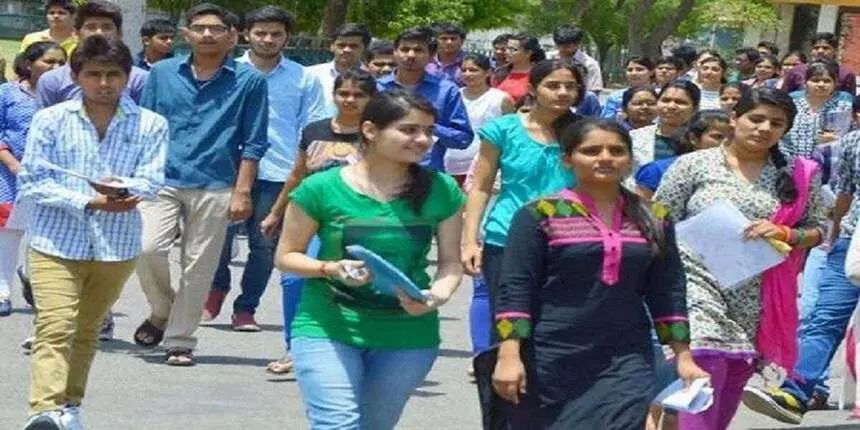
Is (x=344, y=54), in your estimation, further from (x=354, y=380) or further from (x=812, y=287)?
(x=354, y=380)

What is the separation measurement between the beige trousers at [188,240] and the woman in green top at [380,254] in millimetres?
3502

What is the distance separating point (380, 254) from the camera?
20.9 feet

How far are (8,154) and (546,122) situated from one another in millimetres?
3940

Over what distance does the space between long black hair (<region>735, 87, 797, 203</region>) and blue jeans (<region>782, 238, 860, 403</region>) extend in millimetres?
1979

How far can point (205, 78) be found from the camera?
9.98 meters

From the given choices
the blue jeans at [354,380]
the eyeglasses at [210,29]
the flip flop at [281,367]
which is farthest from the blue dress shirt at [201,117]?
the blue jeans at [354,380]

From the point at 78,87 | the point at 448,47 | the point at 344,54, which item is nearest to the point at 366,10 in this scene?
the point at 448,47

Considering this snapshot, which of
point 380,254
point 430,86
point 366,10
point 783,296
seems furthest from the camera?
point 366,10

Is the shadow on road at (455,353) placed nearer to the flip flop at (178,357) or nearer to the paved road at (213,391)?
the paved road at (213,391)

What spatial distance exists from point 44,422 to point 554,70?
8.06ft

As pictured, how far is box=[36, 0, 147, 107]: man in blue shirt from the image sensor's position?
394 inches

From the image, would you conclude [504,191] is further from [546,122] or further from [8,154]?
[8,154]

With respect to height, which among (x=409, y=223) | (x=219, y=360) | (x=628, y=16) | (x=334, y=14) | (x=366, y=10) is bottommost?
(x=628, y=16)

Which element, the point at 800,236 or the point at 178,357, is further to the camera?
the point at 178,357
